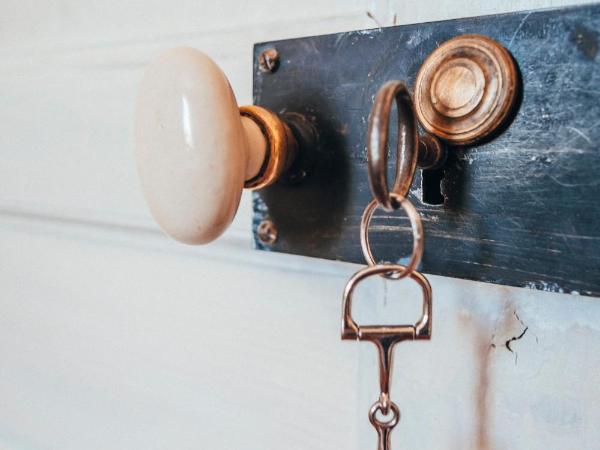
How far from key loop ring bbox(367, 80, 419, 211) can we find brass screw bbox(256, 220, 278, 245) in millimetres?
98

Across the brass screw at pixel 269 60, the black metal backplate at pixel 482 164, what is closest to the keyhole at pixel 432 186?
the black metal backplate at pixel 482 164

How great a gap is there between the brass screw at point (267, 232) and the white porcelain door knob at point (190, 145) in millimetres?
67

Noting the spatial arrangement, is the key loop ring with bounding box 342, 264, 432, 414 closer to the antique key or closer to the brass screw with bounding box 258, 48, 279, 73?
the antique key

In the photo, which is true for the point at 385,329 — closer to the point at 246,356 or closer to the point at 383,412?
the point at 383,412

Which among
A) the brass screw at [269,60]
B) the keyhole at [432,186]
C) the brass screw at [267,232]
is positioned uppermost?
the brass screw at [269,60]

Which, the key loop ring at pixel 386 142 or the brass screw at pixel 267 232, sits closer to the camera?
the key loop ring at pixel 386 142

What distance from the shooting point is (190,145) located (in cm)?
21

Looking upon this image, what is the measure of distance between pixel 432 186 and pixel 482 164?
2 centimetres

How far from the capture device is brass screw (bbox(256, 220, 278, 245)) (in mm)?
290

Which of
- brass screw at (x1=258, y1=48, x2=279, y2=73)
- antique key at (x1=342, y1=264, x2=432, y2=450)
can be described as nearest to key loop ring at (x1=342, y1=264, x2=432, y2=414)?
antique key at (x1=342, y1=264, x2=432, y2=450)

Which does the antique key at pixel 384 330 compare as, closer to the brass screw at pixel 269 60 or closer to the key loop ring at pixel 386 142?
the key loop ring at pixel 386 142

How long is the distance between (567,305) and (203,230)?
15cm

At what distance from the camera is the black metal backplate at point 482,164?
0.66ft

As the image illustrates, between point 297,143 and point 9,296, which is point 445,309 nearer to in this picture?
point 297,143
